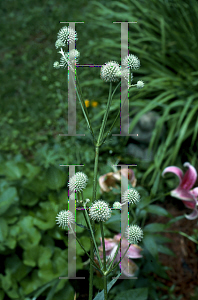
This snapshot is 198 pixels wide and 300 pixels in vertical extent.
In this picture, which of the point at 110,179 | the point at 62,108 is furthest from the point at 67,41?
the point at 62,108

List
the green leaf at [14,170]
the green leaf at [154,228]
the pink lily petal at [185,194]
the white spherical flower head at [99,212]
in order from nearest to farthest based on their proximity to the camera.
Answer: the white spherical flower head at [99,212]
the pink lily petal at [185,194]
the green leaf at [154,228]
the green leaf at [14,170]

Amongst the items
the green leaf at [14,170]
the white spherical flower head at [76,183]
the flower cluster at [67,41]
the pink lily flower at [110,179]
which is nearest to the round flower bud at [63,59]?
the flower cluster at [67,41]

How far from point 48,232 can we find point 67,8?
341cm

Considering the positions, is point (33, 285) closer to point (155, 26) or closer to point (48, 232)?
point (48, 232)

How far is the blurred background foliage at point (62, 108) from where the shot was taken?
45.4 inches

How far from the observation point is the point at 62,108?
2.74 metres

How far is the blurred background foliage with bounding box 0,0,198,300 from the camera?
1152mm

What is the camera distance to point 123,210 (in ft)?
1.57

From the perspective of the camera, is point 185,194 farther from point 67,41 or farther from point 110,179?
point 67,41

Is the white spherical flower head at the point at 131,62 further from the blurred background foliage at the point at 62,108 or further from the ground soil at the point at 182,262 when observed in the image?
the ground soil at the point at 182,262

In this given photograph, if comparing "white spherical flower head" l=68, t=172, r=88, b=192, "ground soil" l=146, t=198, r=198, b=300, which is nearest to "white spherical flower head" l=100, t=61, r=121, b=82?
"white spherical flower head" l=68, t=172, r=88, b=192

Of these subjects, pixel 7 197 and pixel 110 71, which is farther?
pixel 7 197

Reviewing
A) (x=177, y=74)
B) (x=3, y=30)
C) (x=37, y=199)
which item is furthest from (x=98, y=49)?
(x=37, y=199)

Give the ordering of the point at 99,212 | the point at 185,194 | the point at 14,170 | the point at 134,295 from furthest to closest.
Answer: the point at 14,170, the point at 185,194, the point at 134,295, the point at 99,212
